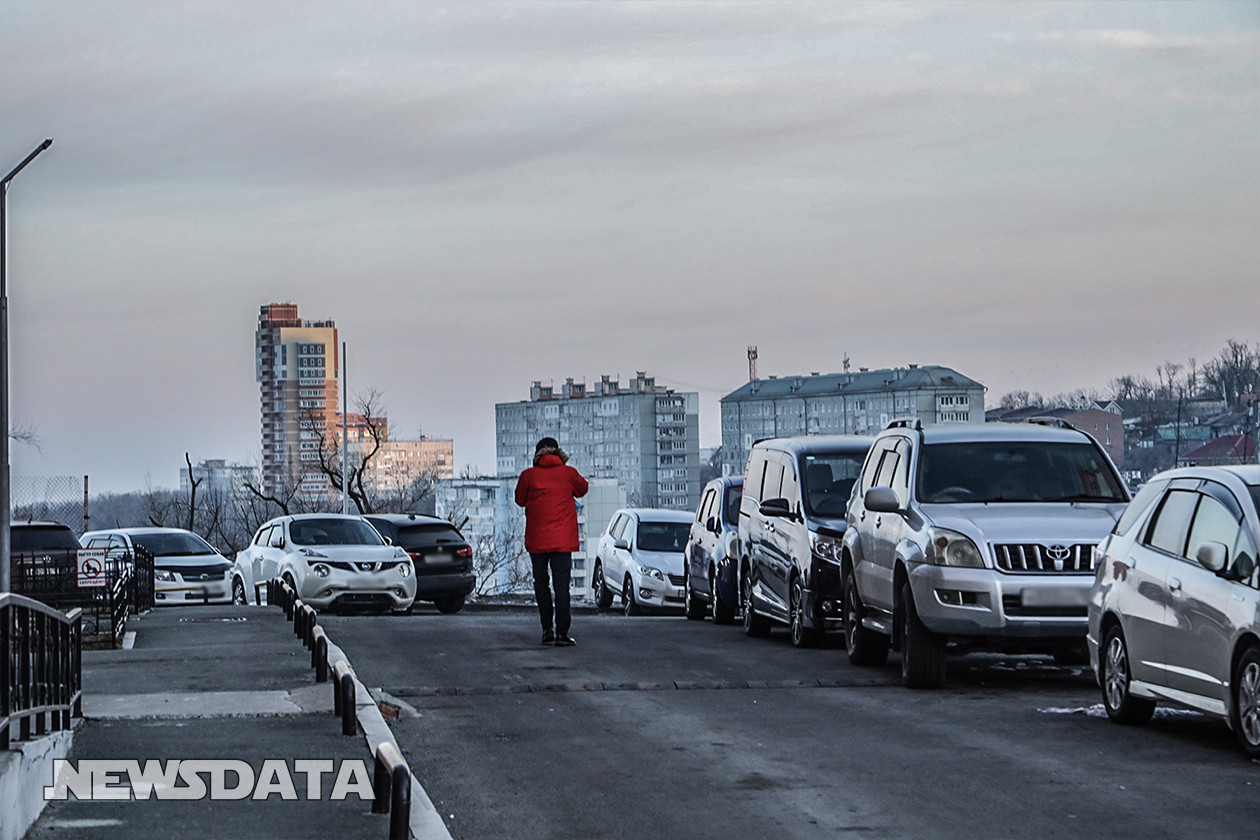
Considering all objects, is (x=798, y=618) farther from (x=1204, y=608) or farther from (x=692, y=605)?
(x=1204, y=608)

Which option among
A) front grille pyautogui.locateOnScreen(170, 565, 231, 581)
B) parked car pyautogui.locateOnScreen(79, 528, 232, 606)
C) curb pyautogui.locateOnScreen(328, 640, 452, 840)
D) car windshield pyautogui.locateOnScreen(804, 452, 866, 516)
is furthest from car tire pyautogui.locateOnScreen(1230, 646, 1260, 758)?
front grille pyautogui.locateOnScreen(170, 565, 231, 581)

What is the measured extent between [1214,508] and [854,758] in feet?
8.33

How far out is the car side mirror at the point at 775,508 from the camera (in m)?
16.0

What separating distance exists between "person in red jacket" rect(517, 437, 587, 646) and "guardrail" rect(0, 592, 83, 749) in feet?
23.2

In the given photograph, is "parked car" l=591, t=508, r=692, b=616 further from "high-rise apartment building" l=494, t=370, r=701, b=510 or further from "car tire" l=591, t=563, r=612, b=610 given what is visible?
"high-rise apartment building" l=494, t=370, r=701, b=510

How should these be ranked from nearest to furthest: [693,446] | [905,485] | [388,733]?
[388,733] → [905,485] → [693,446]

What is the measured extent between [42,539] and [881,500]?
16.4 meters

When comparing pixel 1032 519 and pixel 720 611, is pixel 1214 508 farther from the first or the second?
pixel 720 611

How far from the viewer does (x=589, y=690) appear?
12.0 metres

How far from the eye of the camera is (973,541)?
11.8 meters

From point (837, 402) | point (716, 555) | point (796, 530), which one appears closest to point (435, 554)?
point (716, 555)

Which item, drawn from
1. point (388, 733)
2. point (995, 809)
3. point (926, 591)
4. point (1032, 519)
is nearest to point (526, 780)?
point (388, 733)

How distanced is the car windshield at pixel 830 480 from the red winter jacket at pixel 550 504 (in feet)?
7.80

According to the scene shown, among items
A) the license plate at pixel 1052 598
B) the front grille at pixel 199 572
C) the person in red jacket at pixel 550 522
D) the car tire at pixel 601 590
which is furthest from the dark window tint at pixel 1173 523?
the front grille at pixel 199 572
